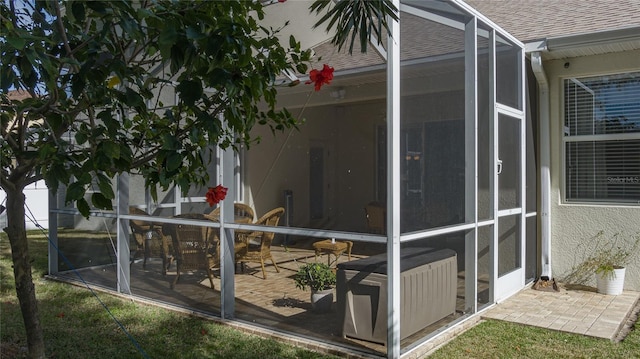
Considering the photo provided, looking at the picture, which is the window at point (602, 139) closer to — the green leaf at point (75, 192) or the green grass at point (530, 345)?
the green grass at point (530, 345)

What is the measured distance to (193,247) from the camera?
553 cm

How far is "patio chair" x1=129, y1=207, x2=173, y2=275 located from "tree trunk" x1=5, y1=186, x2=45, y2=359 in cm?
237

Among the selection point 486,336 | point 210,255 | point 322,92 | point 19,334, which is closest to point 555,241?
point 486,336

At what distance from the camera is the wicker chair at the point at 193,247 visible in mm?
5395

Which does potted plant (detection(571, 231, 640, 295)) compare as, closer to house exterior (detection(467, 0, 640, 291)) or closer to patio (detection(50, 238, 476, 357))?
house exterior (detection(467, 0, 640, 291))

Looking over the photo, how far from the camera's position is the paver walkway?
16.1ft

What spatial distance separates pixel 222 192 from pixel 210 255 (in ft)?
6.80

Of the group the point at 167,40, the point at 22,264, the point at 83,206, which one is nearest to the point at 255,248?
the point at 22,264

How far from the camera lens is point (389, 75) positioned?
13.1 ft

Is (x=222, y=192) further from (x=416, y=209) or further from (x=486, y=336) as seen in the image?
(x=486, y=336)

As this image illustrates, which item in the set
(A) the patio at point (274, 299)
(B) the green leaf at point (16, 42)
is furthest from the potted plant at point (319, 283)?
(B) the green leaf at point (16, 42)

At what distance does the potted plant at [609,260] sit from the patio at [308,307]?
6.7 inches

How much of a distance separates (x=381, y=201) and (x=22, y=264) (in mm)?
2535

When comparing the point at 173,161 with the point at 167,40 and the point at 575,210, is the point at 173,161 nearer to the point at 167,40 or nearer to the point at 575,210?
the point at 167,40
